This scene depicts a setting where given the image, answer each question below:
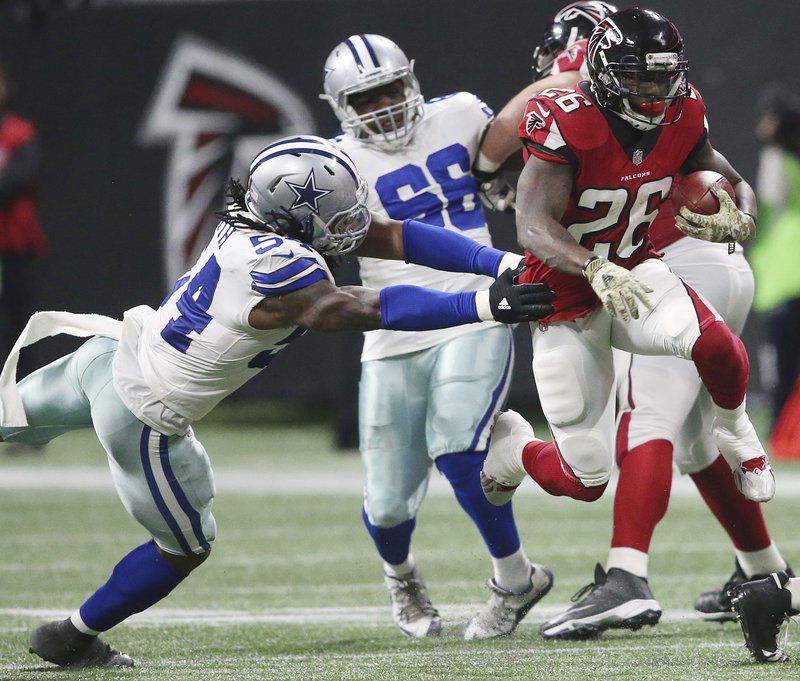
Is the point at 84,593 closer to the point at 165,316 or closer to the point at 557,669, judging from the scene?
the point at 165,316

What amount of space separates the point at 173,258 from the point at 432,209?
645 centimetres

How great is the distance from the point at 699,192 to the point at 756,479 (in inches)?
31.5

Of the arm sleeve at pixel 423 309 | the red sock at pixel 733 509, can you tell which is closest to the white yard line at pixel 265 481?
the red sock at pixel 733 509

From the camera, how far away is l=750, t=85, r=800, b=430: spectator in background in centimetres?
916

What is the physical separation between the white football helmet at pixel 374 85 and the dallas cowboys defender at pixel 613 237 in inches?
33.0

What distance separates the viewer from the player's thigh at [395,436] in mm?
4770

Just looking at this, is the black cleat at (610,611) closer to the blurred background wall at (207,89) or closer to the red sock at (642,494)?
the red sock at (642,494)

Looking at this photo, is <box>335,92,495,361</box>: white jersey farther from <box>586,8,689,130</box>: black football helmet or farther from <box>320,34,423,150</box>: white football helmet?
<box>586,8,689,130</box>: black football helmet

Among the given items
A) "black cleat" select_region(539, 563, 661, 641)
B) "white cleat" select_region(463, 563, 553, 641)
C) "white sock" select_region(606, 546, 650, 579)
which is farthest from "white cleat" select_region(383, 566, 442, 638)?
"white sock" select_region(606, 546, 650, 579)

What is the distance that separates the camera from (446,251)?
4.21m

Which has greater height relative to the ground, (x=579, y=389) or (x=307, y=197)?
(x=307, y=197)

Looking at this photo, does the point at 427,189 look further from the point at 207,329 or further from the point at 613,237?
the point at 207,329

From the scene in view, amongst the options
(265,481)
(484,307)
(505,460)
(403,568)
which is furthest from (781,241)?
(484,307)

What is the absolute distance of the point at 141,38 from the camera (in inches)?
447
